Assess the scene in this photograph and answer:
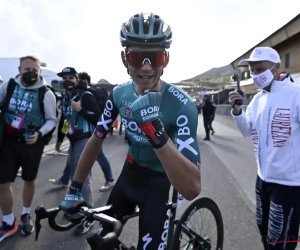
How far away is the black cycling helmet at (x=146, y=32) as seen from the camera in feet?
5.80

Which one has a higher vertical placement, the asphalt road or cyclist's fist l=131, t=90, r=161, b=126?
cyclist's fist l=131, t=90, r=161, b=126

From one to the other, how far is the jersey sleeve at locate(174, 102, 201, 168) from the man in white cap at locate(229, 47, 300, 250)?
92 cm

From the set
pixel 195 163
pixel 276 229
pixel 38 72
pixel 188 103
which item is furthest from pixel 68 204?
pixel 38 72

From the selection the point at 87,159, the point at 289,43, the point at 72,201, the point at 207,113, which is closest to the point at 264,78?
the point at 87,159

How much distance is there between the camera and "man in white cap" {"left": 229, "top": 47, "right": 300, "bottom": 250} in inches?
93.1

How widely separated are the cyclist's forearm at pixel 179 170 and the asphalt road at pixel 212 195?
2162mm

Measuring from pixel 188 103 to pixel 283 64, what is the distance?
769 inches

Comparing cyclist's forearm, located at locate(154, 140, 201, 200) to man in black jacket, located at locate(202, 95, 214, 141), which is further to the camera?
man in black jacket, located at locate(202, 95, 214, 141)

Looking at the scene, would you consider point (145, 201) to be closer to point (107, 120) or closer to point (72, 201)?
point (72, 201)

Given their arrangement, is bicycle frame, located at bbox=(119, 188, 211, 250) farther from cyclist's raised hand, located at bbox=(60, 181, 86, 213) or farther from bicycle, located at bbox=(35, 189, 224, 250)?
cyclist's raised hand, located at bbox=(60, 181, 86, 213)

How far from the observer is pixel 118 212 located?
6.92ft

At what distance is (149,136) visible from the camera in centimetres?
141

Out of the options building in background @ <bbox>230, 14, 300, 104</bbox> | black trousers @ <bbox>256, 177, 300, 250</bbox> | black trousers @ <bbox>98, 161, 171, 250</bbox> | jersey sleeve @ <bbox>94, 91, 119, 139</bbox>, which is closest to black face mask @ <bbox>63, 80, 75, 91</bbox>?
jersey sleeve @ <bbox>94, 91, 119, 139</bbox>

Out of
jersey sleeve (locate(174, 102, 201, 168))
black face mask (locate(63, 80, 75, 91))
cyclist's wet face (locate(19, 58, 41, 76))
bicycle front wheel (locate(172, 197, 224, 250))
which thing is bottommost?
bicycle front wheel (locate(172, 197, 224, 250))
